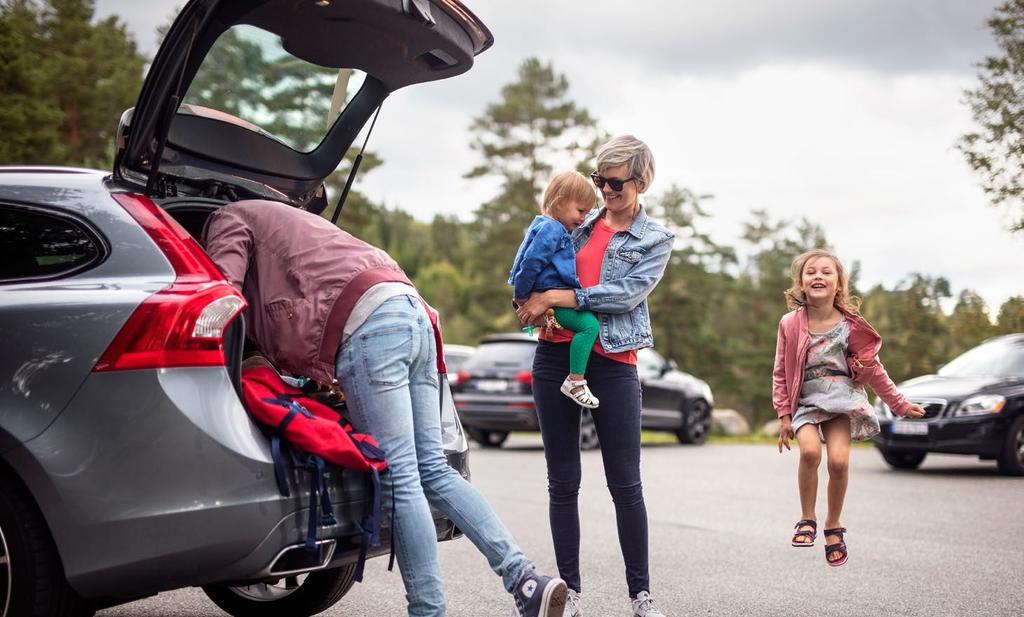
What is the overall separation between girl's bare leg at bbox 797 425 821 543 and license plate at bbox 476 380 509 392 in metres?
9.80

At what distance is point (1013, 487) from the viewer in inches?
417

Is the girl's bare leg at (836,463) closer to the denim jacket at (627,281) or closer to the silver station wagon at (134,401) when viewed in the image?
the denim jacket at (627,281)

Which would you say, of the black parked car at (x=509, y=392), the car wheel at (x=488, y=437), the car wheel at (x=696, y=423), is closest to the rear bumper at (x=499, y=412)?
the black parked car at (x=509, y=392)

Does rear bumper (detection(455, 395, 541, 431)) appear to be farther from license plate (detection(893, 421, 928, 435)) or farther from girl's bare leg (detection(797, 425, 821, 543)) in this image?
girl's bare leg (detection(797, 425, 821, 543))

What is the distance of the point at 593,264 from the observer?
15.0 feet

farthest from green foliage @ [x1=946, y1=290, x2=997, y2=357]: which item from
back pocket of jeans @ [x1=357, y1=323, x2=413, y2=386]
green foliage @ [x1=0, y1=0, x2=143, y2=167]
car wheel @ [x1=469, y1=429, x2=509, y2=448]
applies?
green foliage @ [x1=0, y1=0, x2=143, y2=167]

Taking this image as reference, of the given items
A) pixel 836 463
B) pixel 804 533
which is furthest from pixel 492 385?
pixel 804 533

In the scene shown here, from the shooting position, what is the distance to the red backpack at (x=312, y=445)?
10.8 ft

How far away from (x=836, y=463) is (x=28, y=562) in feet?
11.7

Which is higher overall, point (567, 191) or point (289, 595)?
point (567, 191)

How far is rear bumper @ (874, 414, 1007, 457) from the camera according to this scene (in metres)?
11.5

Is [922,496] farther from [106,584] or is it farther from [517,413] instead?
[106,584]

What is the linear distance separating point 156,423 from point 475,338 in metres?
59.0

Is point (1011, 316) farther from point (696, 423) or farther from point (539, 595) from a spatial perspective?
point (539, 595)
